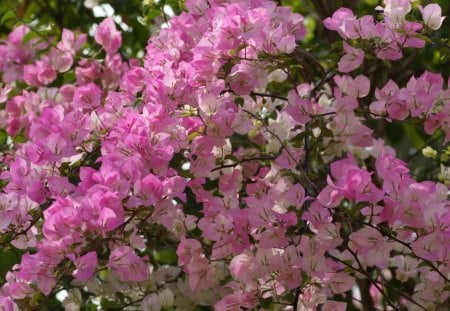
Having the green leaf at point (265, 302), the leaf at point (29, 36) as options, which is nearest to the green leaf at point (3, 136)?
the leaf at point (29, 36)

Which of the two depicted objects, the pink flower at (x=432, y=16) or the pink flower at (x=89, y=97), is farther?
the pink flower at (x=89, y=97)

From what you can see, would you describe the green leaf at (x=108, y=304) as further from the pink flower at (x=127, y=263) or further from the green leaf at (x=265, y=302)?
the green leaf at (x=265, y=302)

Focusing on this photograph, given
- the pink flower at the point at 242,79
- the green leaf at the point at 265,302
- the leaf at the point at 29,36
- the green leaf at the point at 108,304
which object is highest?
the pink flower at the point at 242,79

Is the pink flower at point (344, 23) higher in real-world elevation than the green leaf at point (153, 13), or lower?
higher

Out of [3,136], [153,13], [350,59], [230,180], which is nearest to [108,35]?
[153,13]

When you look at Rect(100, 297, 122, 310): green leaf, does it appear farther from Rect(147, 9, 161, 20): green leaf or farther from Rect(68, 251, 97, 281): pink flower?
Rect(147, 9, 161, 20): green leaf

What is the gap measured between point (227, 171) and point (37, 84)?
50 cm

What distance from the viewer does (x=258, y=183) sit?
56.4 inches

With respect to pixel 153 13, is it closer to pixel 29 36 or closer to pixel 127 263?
pixel 29 36

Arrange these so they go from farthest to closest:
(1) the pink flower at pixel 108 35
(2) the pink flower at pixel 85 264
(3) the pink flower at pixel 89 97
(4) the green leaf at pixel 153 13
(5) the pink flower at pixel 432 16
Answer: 1. (1) the pink flower at pixel 108 35
2. (4) the green leaf at pixel 153 13
3. (3) the pink flower at pixel 89 97
4. (5) the pink flower at pixel 432 16
5. (2) the pink flower at pixel 85 264

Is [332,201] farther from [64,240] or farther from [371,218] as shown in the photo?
[64,240]

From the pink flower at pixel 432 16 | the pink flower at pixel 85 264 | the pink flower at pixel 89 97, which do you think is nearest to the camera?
the pink flower at pixel 85 264

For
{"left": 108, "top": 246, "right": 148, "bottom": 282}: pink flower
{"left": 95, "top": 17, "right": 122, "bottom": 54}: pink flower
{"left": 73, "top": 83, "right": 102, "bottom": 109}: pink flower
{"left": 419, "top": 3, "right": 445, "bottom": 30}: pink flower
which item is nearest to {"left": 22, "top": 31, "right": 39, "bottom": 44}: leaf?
{"left": 95, "top": 17, "right": 122, "bottom": 54}: pink flower

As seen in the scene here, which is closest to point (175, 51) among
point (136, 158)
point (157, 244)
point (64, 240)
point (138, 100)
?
point (138, 100)
